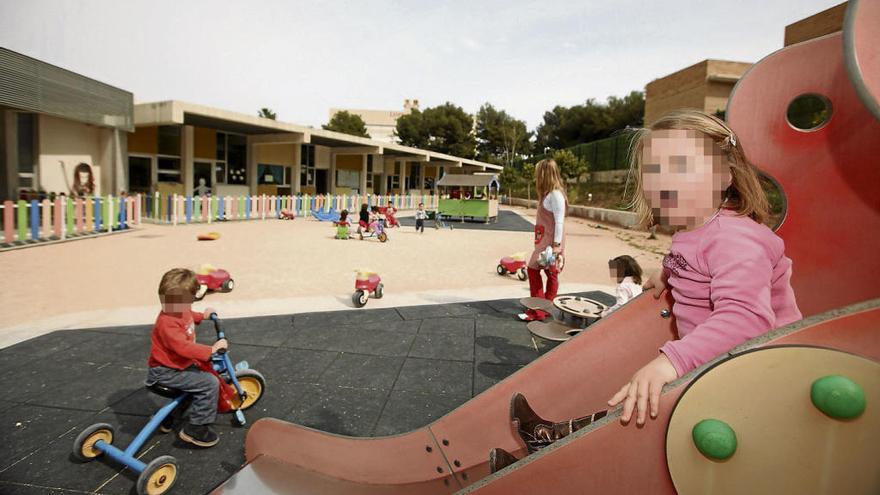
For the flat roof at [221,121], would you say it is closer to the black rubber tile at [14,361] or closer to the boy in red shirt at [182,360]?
the black rubber tile at [14,361]

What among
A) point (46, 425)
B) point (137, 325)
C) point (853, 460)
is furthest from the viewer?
point (137, 325)

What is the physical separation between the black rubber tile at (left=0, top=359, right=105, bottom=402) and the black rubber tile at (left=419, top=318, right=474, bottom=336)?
298cm

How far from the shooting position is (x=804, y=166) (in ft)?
6.88

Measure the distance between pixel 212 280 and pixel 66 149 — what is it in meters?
12.7

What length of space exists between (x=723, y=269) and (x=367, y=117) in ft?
329

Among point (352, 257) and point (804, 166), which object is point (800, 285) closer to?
point (804, 166)

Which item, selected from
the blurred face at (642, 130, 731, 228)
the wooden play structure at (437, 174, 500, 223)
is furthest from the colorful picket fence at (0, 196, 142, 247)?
the wooden play structure at (437, 174, 500, 223)

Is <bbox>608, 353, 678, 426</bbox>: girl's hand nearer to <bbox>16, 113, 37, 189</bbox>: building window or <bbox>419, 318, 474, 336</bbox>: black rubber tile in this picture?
<bbox>419, 318, 474, 336</bbox>: black rubber tile

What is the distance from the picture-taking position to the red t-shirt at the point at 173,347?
104 inches

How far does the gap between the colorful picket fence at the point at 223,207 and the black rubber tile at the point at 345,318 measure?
12.2m

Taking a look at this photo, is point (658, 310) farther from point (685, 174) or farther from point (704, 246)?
point (685, 174)

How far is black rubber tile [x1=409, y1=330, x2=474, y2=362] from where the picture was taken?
13.7ft

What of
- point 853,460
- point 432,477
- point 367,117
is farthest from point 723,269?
point 367,117

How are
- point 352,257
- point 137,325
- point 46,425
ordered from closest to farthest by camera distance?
point 46,425
point 137,325
point 352,257
